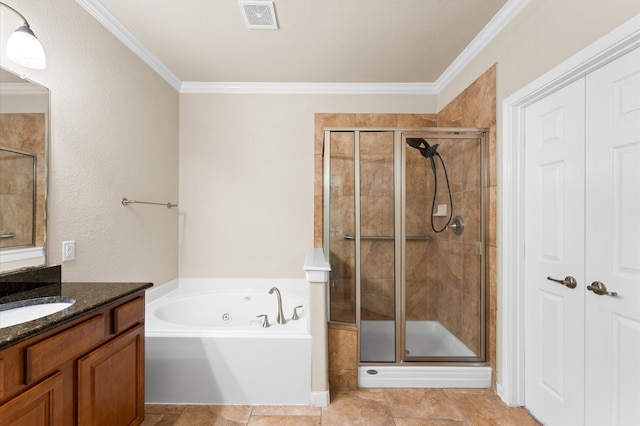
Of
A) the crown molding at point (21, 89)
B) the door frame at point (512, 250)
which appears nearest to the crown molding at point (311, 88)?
the door frame at point (512, 250)

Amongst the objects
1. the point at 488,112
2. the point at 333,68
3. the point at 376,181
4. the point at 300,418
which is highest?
the point at 333,68

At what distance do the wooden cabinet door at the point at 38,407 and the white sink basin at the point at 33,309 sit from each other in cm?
36

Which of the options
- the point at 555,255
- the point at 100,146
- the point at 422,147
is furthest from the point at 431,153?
the point at 100,146

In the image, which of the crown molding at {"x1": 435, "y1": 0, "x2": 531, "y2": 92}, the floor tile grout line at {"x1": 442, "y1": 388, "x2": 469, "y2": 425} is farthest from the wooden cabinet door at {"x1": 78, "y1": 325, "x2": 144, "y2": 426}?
the crown molding at {"x1": 435, "y1": 0, "x2": 531, "y2": 92}

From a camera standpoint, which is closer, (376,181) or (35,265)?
(35,265)

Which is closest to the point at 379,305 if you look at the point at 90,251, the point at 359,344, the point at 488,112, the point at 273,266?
the point at 359,344

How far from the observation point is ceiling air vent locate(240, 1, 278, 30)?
6.58ft

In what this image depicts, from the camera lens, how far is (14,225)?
155cm

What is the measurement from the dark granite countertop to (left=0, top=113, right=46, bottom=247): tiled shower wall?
0.25 meters

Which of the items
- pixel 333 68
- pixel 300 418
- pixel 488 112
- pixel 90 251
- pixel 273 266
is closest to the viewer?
pixel 300 418

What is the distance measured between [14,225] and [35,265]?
0.74 ft

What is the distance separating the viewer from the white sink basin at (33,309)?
1291mm

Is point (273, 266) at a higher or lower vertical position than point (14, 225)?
lower

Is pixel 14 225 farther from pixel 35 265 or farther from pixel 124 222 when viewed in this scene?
pixel 124 222
